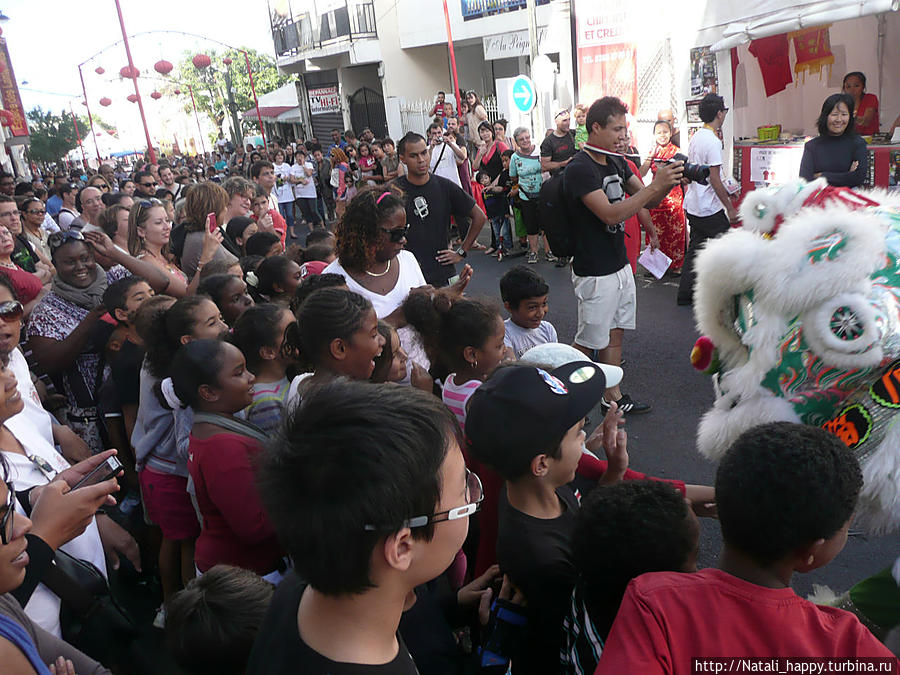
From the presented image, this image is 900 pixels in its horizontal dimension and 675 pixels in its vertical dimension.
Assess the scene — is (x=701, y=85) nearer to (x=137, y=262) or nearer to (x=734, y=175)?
(x=734, y=175)

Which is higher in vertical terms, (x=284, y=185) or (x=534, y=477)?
(x=284, y=185)

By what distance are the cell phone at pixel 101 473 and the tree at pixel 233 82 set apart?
45554 millimetres

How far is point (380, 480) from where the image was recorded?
101 cm

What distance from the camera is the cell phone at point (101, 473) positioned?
1976mm

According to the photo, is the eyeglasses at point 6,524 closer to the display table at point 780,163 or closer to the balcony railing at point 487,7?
the display table at point 780,163

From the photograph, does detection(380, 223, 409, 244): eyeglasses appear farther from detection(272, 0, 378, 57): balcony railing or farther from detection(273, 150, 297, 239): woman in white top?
detection(272, 0, 378, 57): balcony railing

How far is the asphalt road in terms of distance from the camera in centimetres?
288

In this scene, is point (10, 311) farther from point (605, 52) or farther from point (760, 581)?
point (605, 52)

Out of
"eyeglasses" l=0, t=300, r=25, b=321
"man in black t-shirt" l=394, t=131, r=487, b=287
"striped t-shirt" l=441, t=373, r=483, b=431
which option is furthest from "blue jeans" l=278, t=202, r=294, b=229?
"striped t-shirt" l=441, t=373, r=483, b=431

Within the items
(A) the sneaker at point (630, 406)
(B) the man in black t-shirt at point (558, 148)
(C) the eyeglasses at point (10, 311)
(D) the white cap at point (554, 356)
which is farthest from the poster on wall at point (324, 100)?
(D) the white cap at point (554, 356)

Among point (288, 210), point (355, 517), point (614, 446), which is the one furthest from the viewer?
point (288, 210)

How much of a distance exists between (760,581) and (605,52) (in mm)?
8895

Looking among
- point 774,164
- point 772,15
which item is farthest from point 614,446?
point 774,164

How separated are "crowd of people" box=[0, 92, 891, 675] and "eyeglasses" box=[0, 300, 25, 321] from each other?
1 centimetres
